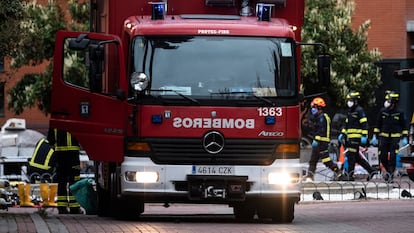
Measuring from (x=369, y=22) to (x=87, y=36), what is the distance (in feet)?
76.2

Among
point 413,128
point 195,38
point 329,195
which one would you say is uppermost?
point 195,38

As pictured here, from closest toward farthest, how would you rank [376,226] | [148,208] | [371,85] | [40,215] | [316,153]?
[376,226], [40,215], [148,208], [316,153], [371,85]

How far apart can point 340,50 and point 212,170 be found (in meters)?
21.5

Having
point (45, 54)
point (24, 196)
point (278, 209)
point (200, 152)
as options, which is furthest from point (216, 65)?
point (45, 54)

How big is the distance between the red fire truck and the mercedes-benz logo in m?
0.01

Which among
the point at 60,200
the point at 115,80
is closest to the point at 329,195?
the point at 60,200

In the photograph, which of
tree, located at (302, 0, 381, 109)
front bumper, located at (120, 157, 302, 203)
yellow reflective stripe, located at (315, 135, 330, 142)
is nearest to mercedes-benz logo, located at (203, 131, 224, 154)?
front bumper, located at (120, 157, 302, 203)

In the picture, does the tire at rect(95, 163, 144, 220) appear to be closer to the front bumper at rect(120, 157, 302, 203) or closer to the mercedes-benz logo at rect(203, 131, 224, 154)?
the front bumper at rect(120, 157, 302, 203)

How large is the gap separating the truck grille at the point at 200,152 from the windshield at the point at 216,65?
2.06 feet

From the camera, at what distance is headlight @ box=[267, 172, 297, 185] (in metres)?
16.2

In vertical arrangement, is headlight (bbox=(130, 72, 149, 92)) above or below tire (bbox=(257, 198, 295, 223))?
above

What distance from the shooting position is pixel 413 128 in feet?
63.5

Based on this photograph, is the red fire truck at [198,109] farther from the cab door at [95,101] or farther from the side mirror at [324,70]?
the side mirror at [324,70]

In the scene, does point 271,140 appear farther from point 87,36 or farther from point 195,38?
point 87,36
